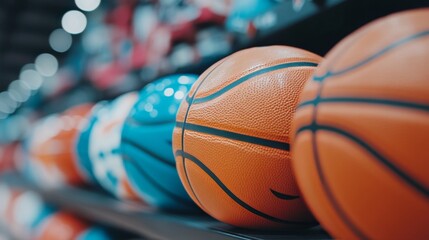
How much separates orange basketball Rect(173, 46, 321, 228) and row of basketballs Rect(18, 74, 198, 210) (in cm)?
25

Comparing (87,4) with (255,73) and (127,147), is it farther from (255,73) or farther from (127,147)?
(255,73)

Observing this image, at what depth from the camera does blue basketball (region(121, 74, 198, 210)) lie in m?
1.15

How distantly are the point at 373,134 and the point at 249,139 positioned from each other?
29cm

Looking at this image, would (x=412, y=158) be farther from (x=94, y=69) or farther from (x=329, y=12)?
(x=94, y=69)

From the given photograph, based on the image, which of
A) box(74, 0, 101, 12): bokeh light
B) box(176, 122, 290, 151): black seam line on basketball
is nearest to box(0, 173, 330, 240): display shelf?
A: box(176, 122, 290, 151): black seam line on basketball

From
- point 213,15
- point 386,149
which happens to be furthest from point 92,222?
point 386,149

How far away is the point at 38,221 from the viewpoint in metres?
2.74

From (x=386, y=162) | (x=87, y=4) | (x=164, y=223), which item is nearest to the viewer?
(x=386, y=162)

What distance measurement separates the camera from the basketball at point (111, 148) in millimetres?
1517

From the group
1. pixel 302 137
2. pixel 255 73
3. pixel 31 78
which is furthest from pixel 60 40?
pixel 302 137

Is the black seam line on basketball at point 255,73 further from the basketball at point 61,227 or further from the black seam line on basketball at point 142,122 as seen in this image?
the basketball at point 61,227

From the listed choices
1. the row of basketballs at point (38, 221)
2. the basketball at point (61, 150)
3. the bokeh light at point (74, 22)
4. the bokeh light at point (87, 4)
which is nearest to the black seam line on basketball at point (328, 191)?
the row of basketballs at point (38, 221)

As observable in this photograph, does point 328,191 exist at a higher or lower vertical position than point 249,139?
lower

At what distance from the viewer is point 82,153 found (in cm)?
197
